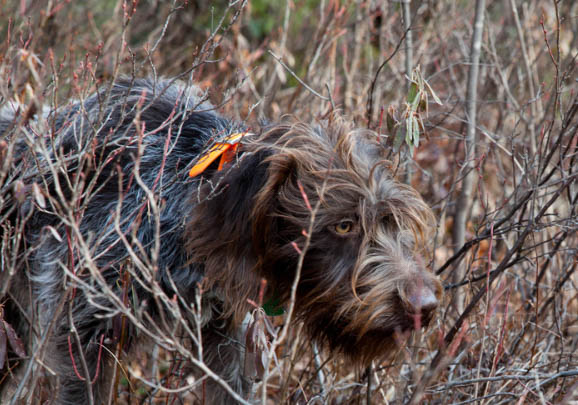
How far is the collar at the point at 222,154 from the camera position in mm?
3205

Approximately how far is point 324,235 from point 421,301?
498 mm

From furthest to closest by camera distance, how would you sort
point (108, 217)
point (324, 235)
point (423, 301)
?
1. point (108, 217)
2. point (324, 235)
3. point (423, 301)

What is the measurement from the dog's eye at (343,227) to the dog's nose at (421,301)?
36 centimetres

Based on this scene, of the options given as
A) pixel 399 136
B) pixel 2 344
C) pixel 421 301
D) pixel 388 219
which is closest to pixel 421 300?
pixel 421 301

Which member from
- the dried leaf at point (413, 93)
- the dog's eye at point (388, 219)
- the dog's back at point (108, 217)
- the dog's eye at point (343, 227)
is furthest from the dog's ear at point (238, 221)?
the dried leaf at point (413, 93)

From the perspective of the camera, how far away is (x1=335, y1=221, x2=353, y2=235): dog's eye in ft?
9.85

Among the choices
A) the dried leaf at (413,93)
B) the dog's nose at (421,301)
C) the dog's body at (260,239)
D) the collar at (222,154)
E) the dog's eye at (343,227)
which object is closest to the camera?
the dog's nose at (421,301)

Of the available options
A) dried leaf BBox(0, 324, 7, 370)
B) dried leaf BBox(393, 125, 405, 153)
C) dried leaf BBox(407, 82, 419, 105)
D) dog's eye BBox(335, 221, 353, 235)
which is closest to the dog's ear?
dog's eye BBox(335, 221, 353, 235)

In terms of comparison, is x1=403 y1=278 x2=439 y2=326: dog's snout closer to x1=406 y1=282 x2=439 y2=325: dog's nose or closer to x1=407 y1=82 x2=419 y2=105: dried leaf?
x1=406 y1=282 x2=439 y2=325: dog's nose

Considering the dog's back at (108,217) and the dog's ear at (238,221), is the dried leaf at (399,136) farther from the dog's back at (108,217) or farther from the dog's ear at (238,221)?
the dog's back at (108,217)

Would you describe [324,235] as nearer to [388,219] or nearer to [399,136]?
[388,219]

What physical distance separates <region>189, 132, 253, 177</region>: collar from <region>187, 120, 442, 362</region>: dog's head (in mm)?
61

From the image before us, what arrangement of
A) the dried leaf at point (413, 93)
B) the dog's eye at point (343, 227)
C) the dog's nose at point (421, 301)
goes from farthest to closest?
the dried leaf at point (413, 93)
the dog's eye at point (343, 227)
the dog's nose at point (421, 301)

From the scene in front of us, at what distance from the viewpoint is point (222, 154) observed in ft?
10.8
